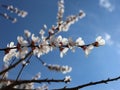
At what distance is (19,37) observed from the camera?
3.56 meters

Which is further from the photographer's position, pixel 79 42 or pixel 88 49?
pixel 88 49

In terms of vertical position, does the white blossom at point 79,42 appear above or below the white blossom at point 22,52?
above

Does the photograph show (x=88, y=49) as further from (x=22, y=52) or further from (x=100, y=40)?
(x=22, y=52)

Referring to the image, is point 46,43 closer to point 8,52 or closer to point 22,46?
point 22,46

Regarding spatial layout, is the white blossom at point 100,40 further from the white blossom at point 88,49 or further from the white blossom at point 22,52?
the white blossom at point 22,52

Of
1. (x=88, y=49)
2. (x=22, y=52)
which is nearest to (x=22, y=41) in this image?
(x=22, y=52)

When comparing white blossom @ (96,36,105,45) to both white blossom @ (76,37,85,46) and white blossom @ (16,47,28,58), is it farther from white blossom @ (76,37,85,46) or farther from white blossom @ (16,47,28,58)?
white blossom @ (16,47,28,58)

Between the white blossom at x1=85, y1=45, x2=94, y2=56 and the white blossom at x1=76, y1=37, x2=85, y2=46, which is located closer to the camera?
the white blossom at x1=76, y1=37, x2=85, y2=46

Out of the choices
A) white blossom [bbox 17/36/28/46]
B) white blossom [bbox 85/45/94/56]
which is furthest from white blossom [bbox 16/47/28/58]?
white blossom [bbox 85/45/94/56]

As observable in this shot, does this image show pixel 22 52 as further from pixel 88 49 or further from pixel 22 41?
pixel 88 49

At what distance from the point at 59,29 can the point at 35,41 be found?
211 inches

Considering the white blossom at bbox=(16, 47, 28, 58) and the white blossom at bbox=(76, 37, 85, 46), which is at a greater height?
the white blossom at bbox=(76, 37, 85, 46)

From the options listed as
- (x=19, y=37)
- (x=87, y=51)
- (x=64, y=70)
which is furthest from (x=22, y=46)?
(x=64, y=70)

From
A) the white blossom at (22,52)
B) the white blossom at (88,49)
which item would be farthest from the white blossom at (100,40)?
the white blossom at (22,52)
